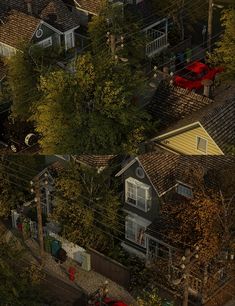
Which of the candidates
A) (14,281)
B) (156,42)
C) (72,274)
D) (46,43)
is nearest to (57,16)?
(46,43)

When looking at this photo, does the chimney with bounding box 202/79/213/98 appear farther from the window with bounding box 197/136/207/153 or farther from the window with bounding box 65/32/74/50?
the window with bounding box 65/32/74/50

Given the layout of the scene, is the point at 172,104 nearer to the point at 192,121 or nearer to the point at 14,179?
the point at 192,121

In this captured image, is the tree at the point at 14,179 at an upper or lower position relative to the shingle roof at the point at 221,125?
lower

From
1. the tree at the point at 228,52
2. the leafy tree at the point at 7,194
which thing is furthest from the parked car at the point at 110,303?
the tree at the point at 228,52

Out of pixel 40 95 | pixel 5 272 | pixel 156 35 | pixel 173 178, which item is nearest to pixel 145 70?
pixel 156 35

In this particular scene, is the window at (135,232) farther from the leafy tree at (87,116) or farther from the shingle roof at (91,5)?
the shingle roof at (91,5)

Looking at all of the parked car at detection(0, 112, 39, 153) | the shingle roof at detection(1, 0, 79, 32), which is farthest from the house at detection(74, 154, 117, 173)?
the shingle roof at detection(1, 0, 79, 32)

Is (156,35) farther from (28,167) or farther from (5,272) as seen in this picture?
(5,272)
